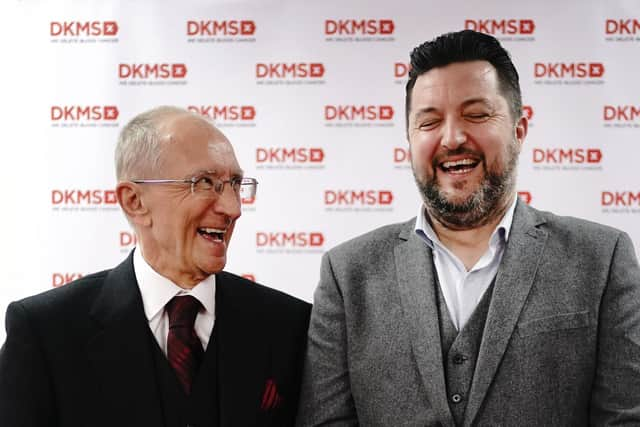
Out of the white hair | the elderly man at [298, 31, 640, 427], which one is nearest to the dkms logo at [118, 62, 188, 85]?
the white hair

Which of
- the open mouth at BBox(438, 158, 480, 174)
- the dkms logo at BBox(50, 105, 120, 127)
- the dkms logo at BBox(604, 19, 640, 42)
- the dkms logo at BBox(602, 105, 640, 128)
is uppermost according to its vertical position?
the dkms logo at BBox(604, 19, 640, 42)

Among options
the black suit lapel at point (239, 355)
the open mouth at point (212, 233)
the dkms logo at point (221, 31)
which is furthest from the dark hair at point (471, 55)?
the dkms logo at point (221, 31)

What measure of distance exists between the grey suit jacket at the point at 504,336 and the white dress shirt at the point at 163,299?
0.96 feet

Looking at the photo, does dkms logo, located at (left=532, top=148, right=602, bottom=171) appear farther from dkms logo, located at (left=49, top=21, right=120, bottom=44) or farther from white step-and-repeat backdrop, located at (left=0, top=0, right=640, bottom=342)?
dkms logo, located at (left=49, top=21, right=120, bottom=44)

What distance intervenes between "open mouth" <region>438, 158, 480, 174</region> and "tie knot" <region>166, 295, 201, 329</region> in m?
0.77

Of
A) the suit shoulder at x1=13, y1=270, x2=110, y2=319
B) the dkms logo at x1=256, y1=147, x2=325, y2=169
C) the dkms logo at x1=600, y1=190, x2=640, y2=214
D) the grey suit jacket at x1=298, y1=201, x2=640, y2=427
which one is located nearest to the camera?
the grey suit jacket at x1=298, y1=201, x2=640, y2=427

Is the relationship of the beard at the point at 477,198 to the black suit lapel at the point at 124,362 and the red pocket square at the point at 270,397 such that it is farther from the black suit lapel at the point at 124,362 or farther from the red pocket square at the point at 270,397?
the black suit lapel at the point at 124,362

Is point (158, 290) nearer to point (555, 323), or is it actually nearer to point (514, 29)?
point (555, 323)

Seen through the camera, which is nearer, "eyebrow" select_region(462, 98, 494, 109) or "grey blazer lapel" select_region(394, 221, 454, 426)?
"grey blazer lapel" select_region(394, 221, 454, 426)

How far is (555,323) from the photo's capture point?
164 centimetres

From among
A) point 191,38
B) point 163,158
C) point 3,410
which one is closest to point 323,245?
point 191,38

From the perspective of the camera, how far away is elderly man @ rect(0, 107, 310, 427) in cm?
167

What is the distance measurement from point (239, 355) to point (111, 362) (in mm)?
329

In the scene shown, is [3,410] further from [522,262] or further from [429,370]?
[522,262]
